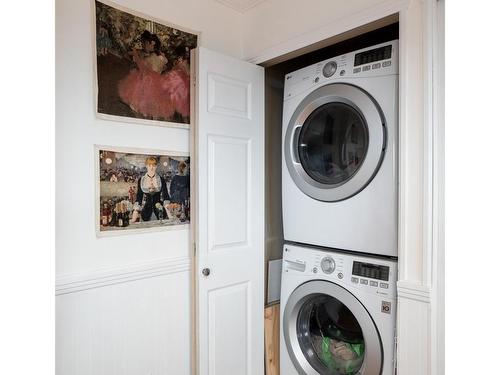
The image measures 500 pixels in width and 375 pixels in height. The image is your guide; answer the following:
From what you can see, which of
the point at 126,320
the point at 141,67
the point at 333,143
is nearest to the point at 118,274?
the point at 126,320

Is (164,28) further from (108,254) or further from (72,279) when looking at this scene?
(72,279)

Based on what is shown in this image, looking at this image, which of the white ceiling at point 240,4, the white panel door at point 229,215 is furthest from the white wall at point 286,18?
the white panel door at point 229,215

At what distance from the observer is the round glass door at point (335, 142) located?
164 cm

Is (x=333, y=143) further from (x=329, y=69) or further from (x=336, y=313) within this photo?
(x=336, y=313)

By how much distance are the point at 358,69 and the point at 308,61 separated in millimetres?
787

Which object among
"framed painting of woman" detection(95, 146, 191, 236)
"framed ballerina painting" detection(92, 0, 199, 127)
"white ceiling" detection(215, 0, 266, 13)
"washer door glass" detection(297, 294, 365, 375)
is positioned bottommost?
"washer door glass" detection(297, 294, 365, 375)

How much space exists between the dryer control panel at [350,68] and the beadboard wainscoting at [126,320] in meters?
1.24

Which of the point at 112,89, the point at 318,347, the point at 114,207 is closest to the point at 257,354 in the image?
the point at 318,347

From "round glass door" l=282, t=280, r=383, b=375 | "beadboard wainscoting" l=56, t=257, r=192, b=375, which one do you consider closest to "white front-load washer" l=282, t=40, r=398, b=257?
"round glass door" l=282, t=280, r=383, b=375

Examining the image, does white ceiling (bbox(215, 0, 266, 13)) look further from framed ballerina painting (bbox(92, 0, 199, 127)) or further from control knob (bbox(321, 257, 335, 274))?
control knob (bbox(321, 257, 335, 274))

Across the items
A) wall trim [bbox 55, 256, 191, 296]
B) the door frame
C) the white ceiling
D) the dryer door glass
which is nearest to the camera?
the door frame

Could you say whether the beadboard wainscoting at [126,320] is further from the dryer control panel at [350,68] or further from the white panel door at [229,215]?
the dryer control panel at [350,68]

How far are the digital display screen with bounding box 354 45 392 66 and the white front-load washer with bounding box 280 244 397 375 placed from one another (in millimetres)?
976

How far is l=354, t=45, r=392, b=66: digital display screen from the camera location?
62.9 inches
